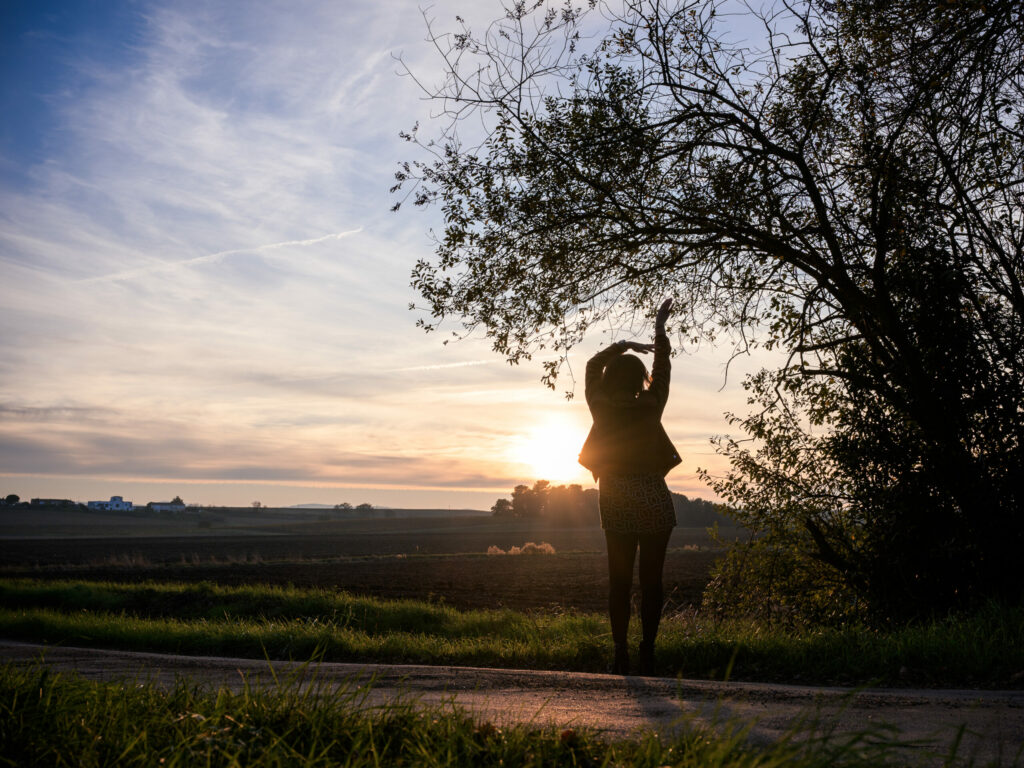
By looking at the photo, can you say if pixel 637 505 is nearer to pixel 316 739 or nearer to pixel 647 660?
pixel 647 660

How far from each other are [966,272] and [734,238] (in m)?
2.67

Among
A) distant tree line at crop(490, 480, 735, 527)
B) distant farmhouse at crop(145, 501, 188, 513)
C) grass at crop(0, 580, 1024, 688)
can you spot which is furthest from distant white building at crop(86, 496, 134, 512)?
grass at crop(0, 580, 1024, 688)

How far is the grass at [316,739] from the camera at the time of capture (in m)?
2.29

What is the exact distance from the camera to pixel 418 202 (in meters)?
9.43

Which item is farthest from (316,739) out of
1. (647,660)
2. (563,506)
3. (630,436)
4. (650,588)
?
(563,506)

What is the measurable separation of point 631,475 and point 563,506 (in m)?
115

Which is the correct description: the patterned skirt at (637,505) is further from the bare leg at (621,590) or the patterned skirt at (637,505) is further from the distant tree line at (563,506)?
the distant tree line at (563,506)

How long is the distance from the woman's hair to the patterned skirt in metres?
0.63

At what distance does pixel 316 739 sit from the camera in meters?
2.51

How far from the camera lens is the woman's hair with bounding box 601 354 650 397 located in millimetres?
5531

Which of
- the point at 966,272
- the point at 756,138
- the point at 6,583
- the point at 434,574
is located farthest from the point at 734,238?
the point at 434,574

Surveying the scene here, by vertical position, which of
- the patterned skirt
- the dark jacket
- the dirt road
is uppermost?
the dark jacket

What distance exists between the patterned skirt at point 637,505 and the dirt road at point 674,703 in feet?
3.60

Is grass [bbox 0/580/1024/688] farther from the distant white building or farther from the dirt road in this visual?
the distant white building
